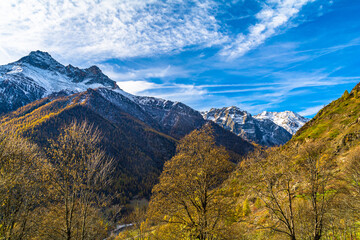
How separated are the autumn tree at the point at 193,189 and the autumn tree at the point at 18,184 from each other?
1140 cm

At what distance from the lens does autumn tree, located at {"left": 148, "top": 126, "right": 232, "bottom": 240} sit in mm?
18453

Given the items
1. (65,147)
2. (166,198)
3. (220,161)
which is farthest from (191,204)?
(65,147)

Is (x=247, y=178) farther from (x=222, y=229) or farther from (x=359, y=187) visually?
(x=359, y=187)

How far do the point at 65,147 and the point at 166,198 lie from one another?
11536 millimetres

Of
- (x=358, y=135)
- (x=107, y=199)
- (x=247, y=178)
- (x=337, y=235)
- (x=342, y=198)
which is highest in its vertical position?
(x=358, y=135)

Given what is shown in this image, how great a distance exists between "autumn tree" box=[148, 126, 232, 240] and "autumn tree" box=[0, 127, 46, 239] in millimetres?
11401

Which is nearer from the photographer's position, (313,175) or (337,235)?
(313,175)

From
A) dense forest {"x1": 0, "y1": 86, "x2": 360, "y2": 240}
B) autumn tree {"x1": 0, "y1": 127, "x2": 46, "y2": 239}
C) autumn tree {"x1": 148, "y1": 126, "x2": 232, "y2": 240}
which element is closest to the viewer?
autumn tree {"x1": 0, "y1": 127, "x2": 46, "y2": 239}

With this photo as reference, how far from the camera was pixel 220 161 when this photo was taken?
20.4m

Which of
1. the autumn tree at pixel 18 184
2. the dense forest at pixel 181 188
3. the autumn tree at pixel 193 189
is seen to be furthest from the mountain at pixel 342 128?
the autumn tree at pixel 18 184

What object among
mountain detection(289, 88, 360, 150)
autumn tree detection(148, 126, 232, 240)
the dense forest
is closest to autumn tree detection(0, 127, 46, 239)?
the dense forest

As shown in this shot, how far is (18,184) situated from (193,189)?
16738 millimetres

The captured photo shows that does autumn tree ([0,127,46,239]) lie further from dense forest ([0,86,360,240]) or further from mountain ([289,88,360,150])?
mountain ([289,88,360,150])

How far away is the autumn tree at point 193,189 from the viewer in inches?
727
